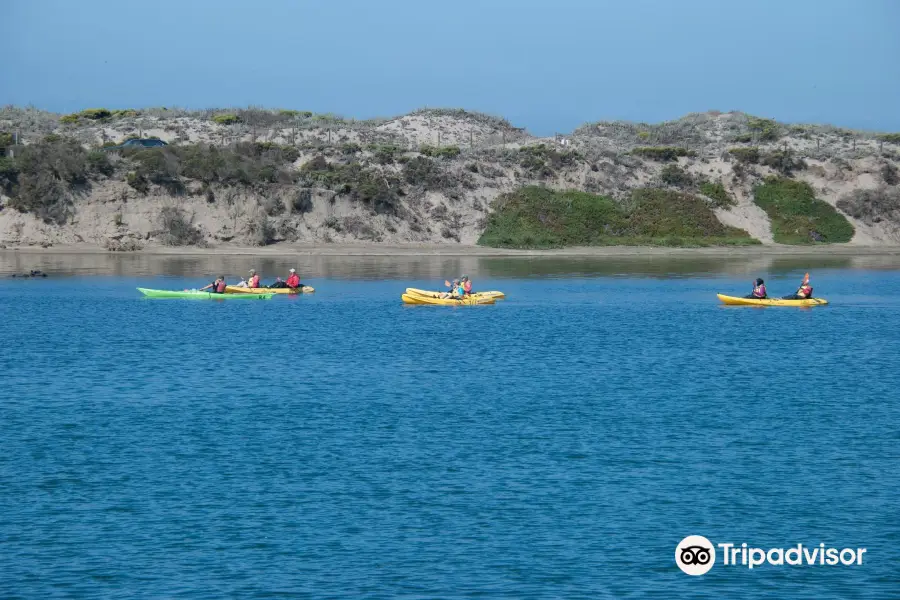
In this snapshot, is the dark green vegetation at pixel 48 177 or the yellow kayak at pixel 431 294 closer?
the yellow kayak at pixel 431 294

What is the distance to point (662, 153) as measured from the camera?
106 metres

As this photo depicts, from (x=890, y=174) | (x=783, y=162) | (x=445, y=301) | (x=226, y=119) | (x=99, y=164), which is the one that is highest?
(x=226, y=119)

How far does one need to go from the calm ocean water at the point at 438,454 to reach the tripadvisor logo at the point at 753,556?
0.76 feet

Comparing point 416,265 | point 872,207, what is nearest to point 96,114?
point 416,265

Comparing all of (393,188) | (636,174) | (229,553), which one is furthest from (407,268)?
(229,553)

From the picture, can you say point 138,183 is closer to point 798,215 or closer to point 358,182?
point 358,182

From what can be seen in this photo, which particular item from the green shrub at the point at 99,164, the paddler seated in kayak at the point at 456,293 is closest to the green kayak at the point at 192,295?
the paddler seated in kayak at the point at 456,293

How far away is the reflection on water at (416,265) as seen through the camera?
70.0 m

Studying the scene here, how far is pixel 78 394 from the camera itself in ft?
99.9

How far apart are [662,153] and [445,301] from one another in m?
57.7

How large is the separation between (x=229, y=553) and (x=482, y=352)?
2251 centimetres

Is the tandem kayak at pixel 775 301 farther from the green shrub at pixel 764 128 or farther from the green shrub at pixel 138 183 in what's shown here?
the green shrub at pixel 764 128

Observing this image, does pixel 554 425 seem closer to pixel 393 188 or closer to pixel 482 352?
pixel 482 352

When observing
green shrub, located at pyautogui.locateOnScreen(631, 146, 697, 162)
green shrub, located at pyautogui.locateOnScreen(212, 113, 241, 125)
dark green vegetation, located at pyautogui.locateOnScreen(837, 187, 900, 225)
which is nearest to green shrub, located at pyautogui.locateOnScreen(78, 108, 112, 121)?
green shrub, located at pyautogui.locateOnScreen(212, 113, 241, 125)
